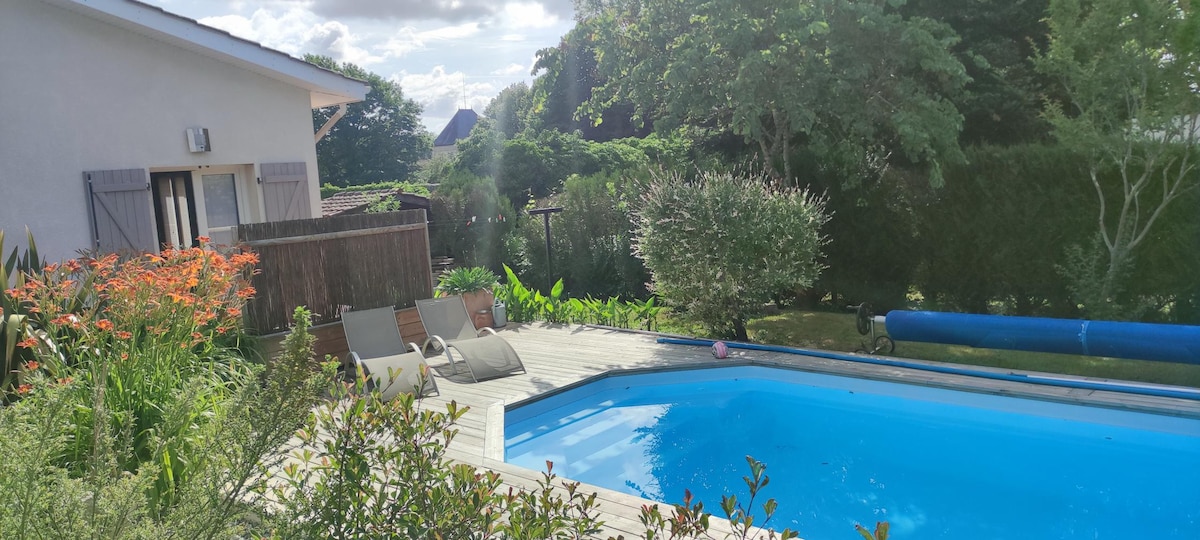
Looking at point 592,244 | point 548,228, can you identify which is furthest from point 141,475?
point 592,244

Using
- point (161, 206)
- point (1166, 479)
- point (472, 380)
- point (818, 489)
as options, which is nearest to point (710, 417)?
point (818, 489)

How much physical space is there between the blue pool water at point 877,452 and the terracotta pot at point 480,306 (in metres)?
2.97

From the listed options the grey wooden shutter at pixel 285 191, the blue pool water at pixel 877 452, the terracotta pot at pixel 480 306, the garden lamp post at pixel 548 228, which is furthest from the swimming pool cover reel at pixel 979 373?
the grey wooden shutter at pixel 285 191

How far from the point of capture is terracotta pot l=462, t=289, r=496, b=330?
35.3ft

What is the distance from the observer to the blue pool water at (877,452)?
5.64 metres

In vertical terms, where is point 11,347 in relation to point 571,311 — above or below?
above

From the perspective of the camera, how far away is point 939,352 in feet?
31.6

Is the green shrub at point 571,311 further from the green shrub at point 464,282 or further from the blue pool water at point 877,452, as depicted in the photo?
the blue pool water at point 877,452

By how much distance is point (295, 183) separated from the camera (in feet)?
34.1

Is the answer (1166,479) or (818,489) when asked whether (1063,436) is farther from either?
(818,489)

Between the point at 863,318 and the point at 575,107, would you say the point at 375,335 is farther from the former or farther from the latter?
the point at 575,107

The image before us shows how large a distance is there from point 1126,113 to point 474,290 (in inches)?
334

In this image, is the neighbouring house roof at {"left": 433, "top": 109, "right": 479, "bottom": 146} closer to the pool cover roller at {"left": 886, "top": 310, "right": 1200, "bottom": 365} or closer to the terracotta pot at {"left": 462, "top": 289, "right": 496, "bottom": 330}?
the terracotta pot at {"left": 462, "top": 289, "right": 496, "bottom": 330}

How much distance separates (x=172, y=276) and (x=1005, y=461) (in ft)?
21.3
